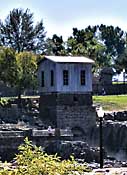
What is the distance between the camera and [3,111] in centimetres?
4866

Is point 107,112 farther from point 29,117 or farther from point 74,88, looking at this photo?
point 29,117

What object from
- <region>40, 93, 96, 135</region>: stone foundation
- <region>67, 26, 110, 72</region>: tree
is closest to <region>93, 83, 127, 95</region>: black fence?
<region>67, 26, 110, 72</region>: tree

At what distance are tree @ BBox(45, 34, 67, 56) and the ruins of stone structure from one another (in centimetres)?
2050

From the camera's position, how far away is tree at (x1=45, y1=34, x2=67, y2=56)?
7684 centimetres

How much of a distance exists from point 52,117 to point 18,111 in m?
2.86

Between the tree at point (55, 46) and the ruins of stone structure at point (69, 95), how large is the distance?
20496 millimetres

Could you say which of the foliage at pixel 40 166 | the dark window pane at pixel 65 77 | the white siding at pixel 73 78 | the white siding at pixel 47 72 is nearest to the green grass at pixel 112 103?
the white siding at pixel 73 78

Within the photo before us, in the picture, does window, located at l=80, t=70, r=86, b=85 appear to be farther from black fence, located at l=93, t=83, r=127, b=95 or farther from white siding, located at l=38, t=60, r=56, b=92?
black fence, located at l=93, t=83, r=127, b=95

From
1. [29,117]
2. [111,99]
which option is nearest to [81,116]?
[29,117]

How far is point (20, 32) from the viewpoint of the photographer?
283 feet

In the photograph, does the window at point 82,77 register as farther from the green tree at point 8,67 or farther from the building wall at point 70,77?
the green tree at point 8,67

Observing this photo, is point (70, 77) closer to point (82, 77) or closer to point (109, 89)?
point (82, 77)

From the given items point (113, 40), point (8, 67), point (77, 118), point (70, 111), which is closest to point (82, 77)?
point (70, 111)

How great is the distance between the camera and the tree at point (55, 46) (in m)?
76.8
